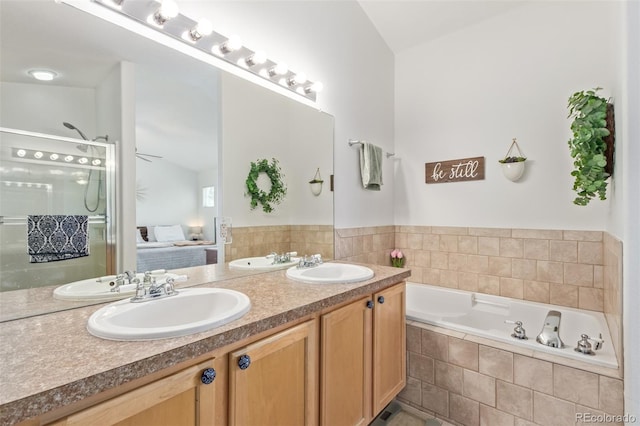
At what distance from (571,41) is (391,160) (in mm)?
1595

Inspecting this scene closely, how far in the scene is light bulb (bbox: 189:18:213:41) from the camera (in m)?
1.48

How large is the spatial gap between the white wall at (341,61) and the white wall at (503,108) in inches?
11.1

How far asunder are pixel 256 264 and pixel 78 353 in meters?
1.09

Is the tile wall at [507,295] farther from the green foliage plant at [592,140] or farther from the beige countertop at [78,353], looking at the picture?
the beige countertop at [78,353]

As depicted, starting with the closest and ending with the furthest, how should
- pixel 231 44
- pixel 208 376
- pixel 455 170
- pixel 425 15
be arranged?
pixel 208 376
pixel 231 44
pixel 425 15
pixel 455 170

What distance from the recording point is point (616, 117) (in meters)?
1.57

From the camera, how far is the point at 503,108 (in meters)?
2.57

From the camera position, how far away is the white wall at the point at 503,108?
227 cm

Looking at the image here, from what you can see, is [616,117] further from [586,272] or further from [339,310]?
[339,310]

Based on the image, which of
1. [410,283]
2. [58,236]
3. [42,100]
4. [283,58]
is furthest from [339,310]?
[410,283]

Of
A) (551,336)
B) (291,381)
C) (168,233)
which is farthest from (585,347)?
(168,233)

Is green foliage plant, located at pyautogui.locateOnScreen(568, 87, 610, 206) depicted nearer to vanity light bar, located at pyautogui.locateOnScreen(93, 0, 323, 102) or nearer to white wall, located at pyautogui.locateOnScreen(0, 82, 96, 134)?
vanity light bar, located at pyautogui.locateOnScreen(93, 0, 323, 102)

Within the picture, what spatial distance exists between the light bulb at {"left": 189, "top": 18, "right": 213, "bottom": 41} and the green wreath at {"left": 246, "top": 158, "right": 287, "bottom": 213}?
68 centimetres

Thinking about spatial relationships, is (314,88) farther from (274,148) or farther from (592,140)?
(592,140)
